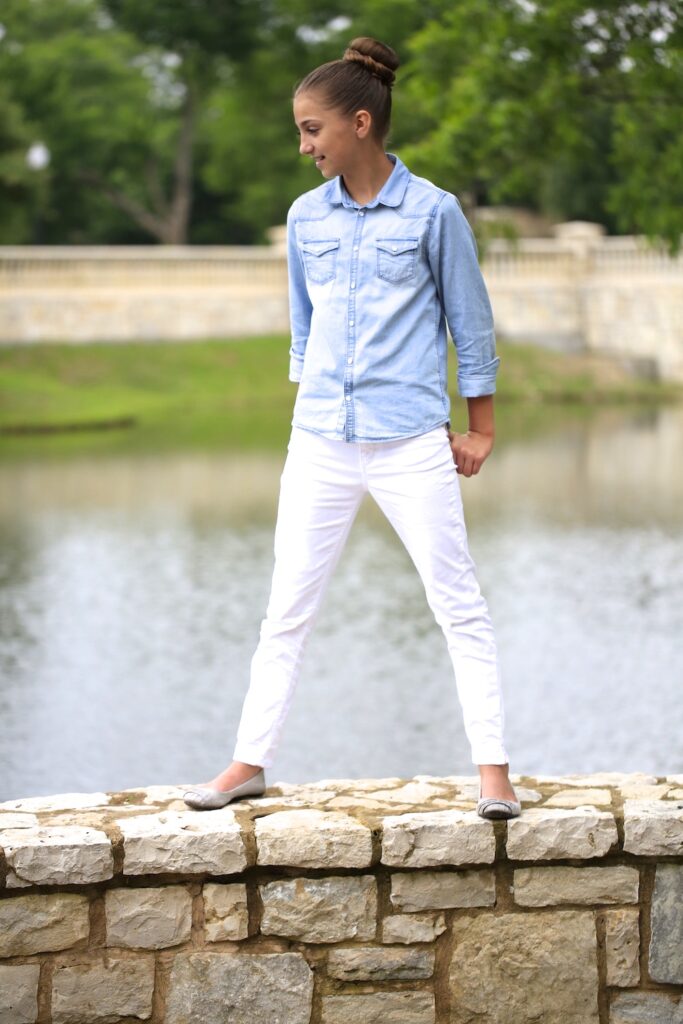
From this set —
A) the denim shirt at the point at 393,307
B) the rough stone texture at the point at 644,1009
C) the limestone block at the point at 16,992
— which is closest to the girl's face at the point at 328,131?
the denim shirt at the point at 393,307

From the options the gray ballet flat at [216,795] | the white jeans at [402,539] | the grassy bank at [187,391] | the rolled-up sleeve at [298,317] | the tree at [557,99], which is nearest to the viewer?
the white jeans at [402,539]

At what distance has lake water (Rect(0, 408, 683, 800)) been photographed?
9.12 metres

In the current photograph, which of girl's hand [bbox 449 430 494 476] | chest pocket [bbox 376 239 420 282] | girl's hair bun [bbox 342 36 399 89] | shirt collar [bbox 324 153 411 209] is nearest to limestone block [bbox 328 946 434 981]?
girl's hand [bbox 449 430 494 476]

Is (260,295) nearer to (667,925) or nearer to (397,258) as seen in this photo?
(397,258)

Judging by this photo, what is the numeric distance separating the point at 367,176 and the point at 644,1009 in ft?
7.14

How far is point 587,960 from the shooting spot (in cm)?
446

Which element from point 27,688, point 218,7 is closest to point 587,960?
point 27,688

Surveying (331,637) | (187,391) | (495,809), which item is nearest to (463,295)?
(495,809)

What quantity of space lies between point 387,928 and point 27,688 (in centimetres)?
661

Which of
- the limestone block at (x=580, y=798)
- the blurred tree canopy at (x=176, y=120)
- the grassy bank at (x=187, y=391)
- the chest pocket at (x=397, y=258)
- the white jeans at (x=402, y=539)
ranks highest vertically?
the blurred tree canopy at (x=176, y=120)

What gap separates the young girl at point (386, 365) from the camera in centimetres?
451

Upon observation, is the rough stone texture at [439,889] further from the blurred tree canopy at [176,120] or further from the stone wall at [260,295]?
the stone wall at [260,295]

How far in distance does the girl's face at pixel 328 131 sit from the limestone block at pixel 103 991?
78.8 inches

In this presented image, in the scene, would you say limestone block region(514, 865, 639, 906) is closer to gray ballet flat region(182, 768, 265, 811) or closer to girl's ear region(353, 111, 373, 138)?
gray ballet flat region(182, 768, 265, 811)
